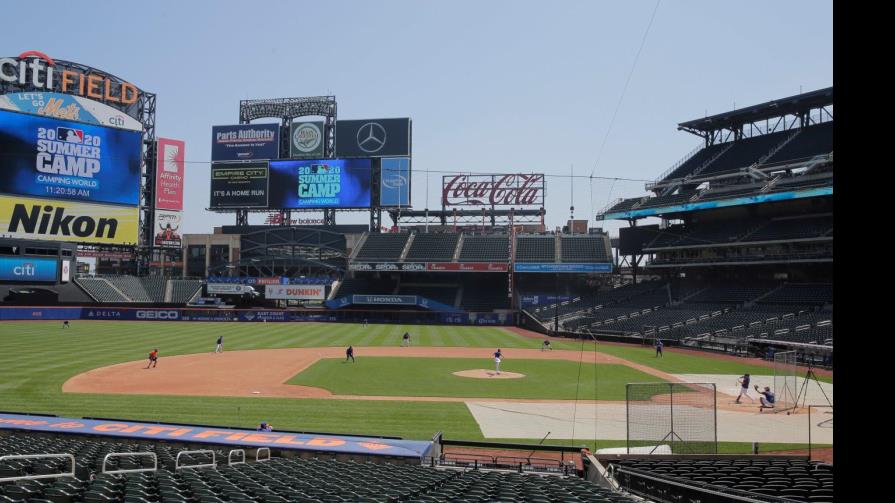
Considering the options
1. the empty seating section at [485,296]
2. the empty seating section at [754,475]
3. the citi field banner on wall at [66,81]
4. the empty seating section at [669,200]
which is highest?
the citi field banner on wall at [66,81]

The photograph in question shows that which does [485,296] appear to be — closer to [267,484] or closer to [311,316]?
[311,316]

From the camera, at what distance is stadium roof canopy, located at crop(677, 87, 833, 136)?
177 feet

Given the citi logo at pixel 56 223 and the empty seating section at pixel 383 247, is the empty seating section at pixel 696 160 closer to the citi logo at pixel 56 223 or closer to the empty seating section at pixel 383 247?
the empty seating section at pixel 383 247

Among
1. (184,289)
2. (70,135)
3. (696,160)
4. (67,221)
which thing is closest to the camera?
Result: (70,135)

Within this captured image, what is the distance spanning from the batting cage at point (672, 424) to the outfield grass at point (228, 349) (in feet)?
16.1

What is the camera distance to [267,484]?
9156 mm

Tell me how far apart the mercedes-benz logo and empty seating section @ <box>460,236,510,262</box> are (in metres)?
16.1

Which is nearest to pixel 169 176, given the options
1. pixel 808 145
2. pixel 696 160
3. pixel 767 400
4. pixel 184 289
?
pixel 184 289

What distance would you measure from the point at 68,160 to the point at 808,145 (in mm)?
73154

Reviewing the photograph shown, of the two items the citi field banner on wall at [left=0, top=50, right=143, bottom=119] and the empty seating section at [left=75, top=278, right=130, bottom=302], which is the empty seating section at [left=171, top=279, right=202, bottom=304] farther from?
the citi field banner on wall at [left=0, top=50, right=143, bottom=119]

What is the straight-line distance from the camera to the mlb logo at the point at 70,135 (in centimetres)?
6269

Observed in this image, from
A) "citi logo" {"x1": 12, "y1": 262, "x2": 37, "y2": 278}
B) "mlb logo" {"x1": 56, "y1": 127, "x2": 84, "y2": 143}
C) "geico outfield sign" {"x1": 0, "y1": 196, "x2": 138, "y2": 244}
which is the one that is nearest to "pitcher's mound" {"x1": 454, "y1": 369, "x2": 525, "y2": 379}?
"citi logo" {"x1": 12, "y1": 262, "x2": 37, "y2": 278}

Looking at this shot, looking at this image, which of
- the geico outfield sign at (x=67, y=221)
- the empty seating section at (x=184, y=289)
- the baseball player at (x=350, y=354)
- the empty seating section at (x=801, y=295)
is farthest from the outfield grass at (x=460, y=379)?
the geico outfield sign at (x=67, y=221)
